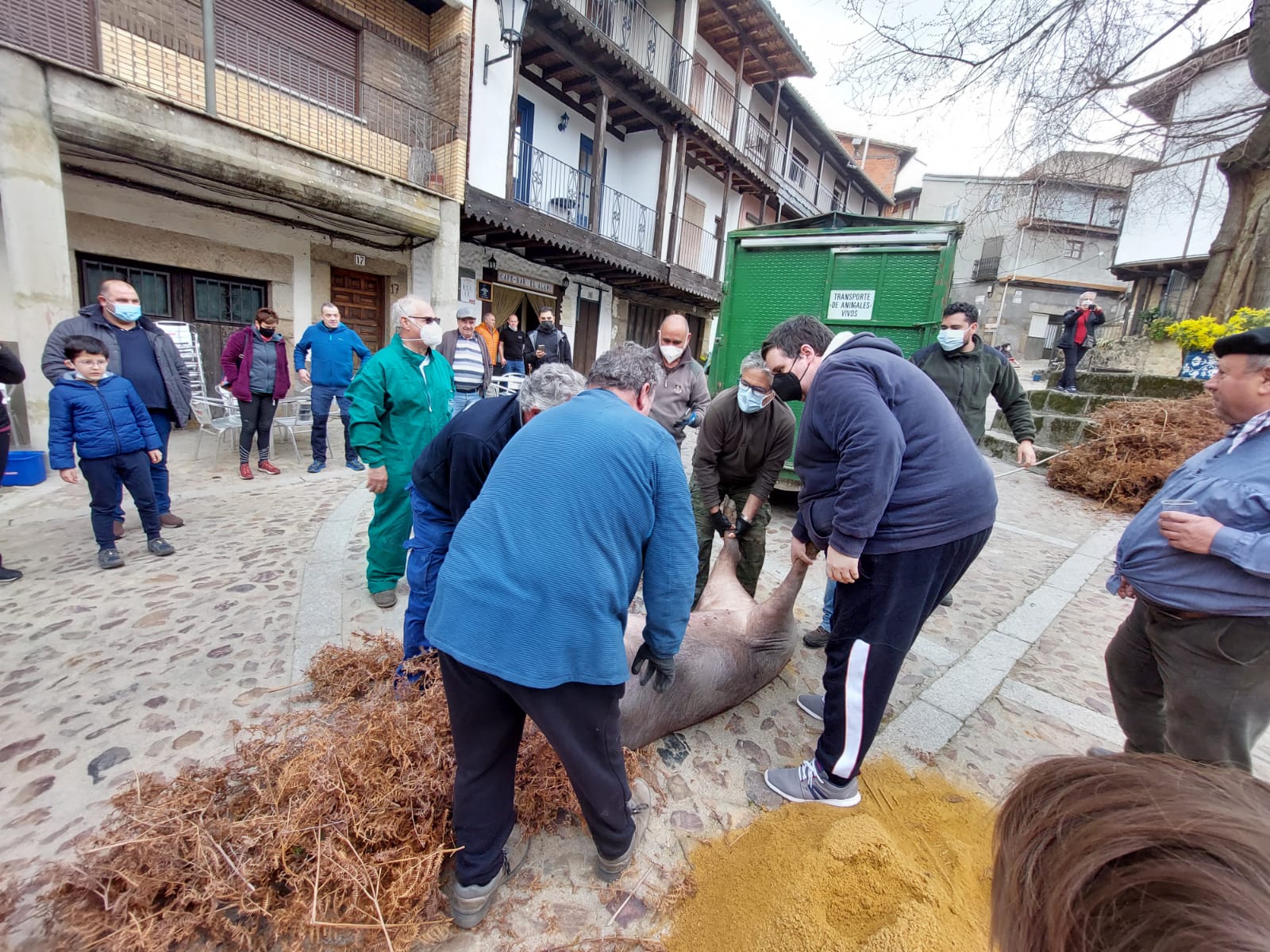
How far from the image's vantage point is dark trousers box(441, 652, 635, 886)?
1533 mm

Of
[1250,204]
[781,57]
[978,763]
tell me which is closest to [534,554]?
[978,763]

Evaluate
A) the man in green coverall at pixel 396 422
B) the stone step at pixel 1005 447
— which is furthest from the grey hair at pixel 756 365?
the stone step at pixel 1005 447

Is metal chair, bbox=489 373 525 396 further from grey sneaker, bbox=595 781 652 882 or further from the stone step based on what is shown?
grey sneaker, bbox=595 781 652 882

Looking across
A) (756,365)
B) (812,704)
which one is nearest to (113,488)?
(756,365)

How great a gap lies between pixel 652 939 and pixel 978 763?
175cm

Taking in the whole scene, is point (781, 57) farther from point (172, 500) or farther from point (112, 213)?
point (172, 500)

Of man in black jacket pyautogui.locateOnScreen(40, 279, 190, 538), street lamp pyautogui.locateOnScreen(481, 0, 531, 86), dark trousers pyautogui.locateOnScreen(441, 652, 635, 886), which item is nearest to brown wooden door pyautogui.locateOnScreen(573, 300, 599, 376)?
street lamp pyautogui.locateOnScreen(481, 0, 531, 86)

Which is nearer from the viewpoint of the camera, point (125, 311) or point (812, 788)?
point (812, 788)

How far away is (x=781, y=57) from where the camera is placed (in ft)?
53.8

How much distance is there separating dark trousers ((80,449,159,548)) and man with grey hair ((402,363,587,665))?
2.64 m

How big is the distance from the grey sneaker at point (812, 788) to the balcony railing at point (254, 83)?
9.42 metres

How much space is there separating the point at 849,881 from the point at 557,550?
1497 millimetres

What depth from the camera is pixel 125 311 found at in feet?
14.2

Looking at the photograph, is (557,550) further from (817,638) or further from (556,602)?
(817,638)
